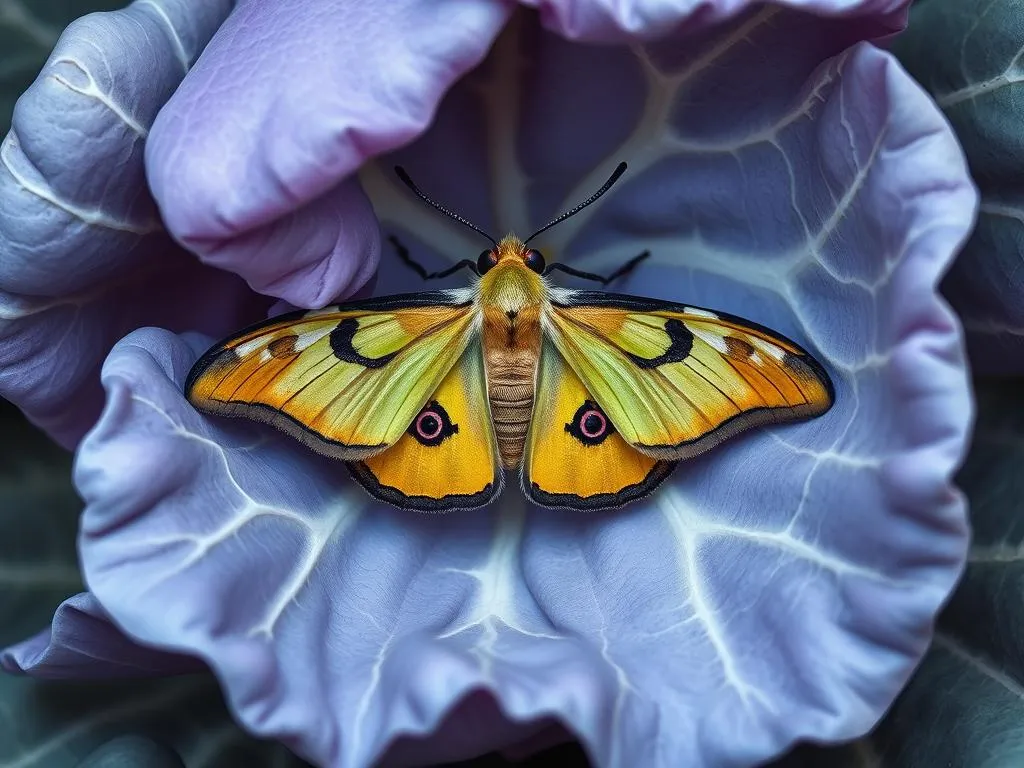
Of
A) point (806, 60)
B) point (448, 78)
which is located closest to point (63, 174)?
point (448, 78)

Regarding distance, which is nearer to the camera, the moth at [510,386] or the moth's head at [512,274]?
the moth at [510,386]

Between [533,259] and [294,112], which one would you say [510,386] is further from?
[294,112]

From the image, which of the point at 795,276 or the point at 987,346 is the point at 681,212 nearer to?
the point at 795,276

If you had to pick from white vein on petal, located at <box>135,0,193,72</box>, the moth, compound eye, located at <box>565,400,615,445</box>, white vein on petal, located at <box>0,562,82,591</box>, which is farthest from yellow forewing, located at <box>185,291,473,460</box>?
white vein on petal, located at <box>0,562,82,591</box>

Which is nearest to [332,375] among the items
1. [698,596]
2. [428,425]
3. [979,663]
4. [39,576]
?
[428,425]

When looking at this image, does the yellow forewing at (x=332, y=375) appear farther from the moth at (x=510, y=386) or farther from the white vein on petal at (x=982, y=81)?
the white vein on petal at (x=982, y=81)

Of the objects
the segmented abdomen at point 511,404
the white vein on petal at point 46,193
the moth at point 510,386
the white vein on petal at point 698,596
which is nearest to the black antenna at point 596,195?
the moth at point 510,386

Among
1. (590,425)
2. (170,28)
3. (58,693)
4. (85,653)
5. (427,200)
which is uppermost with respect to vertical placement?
(170,28)
